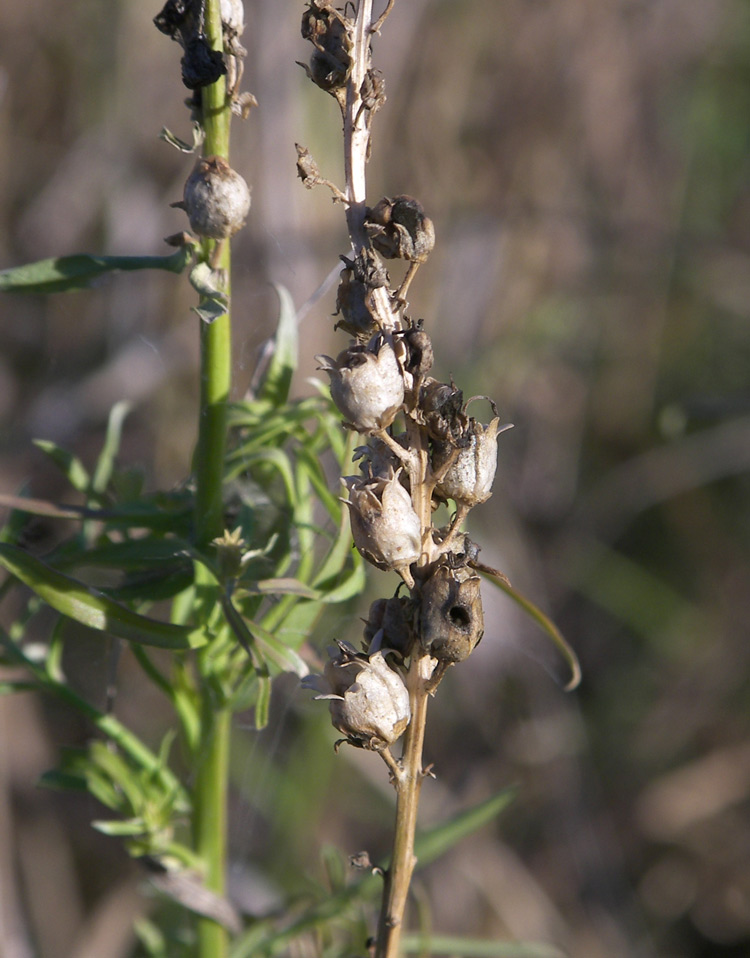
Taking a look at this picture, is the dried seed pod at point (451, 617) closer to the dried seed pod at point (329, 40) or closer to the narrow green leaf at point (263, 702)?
the narrow green leaf at point (263, 702)

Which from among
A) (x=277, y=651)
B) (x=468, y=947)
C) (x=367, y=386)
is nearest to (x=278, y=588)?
(x=277, y=651)

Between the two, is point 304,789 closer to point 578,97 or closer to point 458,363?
point 458,363

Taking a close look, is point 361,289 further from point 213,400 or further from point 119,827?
point 119,827

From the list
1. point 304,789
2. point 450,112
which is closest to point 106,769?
point 304,789

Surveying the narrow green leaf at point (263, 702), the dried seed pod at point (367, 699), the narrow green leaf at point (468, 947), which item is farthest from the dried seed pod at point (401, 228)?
the narrow green leaf at point (468, 947)

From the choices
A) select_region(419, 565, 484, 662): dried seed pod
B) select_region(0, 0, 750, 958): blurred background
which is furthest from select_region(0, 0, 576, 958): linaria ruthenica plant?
select_region(0, 0, 750, 958): blurred background

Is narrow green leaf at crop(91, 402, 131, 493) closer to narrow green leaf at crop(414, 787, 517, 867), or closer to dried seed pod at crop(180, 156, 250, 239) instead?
dried seed pod at crop(180, 156, 250, 239)
